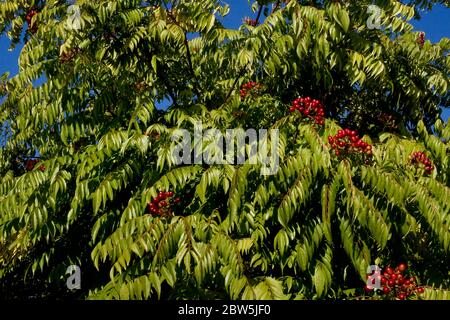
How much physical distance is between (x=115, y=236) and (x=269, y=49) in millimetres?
2210

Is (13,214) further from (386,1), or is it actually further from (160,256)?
(386,1)

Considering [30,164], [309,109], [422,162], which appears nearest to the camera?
[309,109]

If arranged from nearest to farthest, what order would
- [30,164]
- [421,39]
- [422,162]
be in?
[422,162], [421,39], [30,164]

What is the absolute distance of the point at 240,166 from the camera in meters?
4.57

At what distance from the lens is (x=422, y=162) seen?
5.00 m

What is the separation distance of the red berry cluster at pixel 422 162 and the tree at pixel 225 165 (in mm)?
13

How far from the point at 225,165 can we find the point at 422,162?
5.81ft

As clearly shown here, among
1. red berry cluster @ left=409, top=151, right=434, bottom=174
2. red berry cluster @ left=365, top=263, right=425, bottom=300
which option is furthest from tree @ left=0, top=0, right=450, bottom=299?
red berry cluster @ left=365, top=263, right=425, bottom=300

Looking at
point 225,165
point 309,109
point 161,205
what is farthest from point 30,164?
point 309,109

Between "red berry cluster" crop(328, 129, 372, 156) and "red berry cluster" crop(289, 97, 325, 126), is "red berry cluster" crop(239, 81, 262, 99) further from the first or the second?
"red berry cluster" crop(328, 129, 372, 156)

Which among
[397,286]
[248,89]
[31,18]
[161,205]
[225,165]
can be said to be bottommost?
[397,286]

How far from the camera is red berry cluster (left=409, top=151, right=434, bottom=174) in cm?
500

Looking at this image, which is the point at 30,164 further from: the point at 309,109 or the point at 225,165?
the point at 309,109
